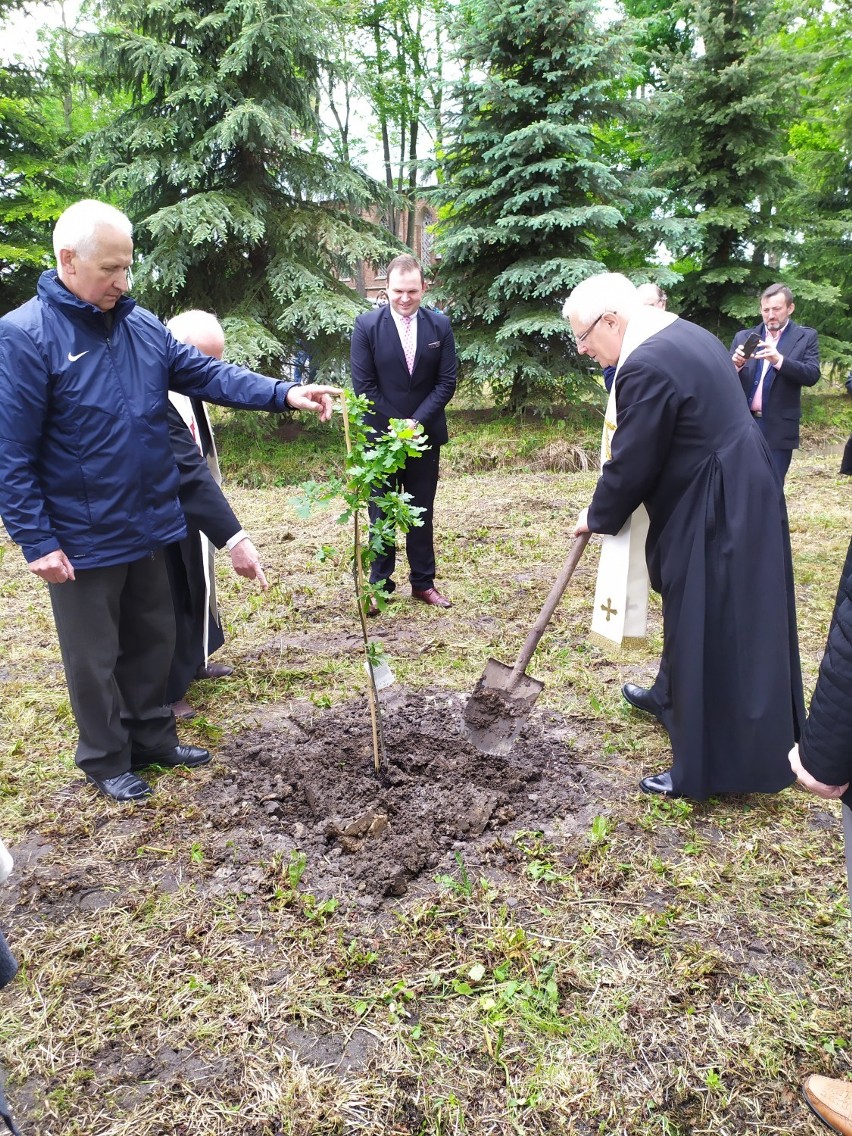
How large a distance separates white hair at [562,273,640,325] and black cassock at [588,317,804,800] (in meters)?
0.18

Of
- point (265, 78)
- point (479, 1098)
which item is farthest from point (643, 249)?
point (479, 1098)

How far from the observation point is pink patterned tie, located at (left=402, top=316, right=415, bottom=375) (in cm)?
515

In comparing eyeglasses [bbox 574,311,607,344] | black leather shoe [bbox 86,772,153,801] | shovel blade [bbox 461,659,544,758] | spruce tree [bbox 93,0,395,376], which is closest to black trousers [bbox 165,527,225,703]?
black leather shoe [bbox 86,772,153,801]

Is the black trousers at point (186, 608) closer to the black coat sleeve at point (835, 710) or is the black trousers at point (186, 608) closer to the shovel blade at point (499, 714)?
the shovel blade at point (499, 714)

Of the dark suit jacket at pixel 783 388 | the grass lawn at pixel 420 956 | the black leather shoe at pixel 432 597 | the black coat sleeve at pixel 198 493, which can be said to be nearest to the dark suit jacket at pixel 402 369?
the black leather shoe at pixel 432 597

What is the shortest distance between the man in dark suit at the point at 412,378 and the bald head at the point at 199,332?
63.6 inches

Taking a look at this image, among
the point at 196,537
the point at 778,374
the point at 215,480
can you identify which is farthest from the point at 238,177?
the point at 196,537

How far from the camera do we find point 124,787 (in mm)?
3160

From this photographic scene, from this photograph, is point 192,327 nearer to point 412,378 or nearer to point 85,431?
point 85,431

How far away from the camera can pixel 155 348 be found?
301 centimetres

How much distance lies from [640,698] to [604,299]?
1902mm

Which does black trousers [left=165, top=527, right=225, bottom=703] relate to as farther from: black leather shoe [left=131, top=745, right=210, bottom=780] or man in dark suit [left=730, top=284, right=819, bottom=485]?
man in dark suit [left=730, top=284, right=819, bottom=485]

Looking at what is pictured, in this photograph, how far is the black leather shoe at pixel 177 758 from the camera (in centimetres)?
338

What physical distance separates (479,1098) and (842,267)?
1410cm
